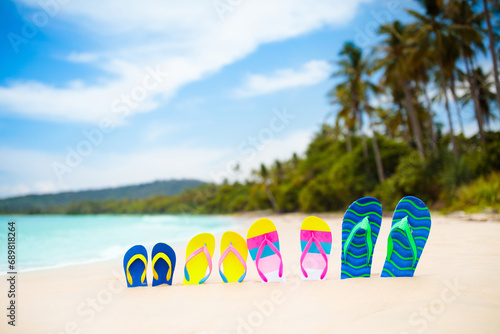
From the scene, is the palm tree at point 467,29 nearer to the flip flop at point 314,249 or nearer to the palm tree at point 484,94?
the palm tree at point 484,94

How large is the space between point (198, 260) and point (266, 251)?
704 millimetres

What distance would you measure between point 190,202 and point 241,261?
74.7 meters

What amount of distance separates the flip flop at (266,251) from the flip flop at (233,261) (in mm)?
104


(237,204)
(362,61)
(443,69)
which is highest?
(362,61)

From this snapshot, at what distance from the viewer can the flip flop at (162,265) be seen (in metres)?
2.92

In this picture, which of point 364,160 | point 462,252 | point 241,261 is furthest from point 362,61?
point 241,261

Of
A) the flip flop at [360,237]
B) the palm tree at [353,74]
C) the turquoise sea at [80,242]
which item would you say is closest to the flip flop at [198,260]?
the flip flop at [360,237]

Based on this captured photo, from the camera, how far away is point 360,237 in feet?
8.85

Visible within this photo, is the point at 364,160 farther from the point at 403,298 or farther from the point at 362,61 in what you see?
the point at 403,298

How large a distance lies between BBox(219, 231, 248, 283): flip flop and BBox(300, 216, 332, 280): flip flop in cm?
57

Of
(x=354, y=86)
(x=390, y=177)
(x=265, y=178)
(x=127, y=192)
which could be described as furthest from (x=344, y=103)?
(x=127, y=192)

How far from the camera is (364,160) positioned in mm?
20000

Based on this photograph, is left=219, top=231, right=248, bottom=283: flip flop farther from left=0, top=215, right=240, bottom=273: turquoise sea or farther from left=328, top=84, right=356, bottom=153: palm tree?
left=328, top=84, right=356, bottom=153: palm tree

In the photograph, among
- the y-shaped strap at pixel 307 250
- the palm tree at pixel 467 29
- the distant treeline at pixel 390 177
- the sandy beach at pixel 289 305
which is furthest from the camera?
the palm tree at pixel 467 29
